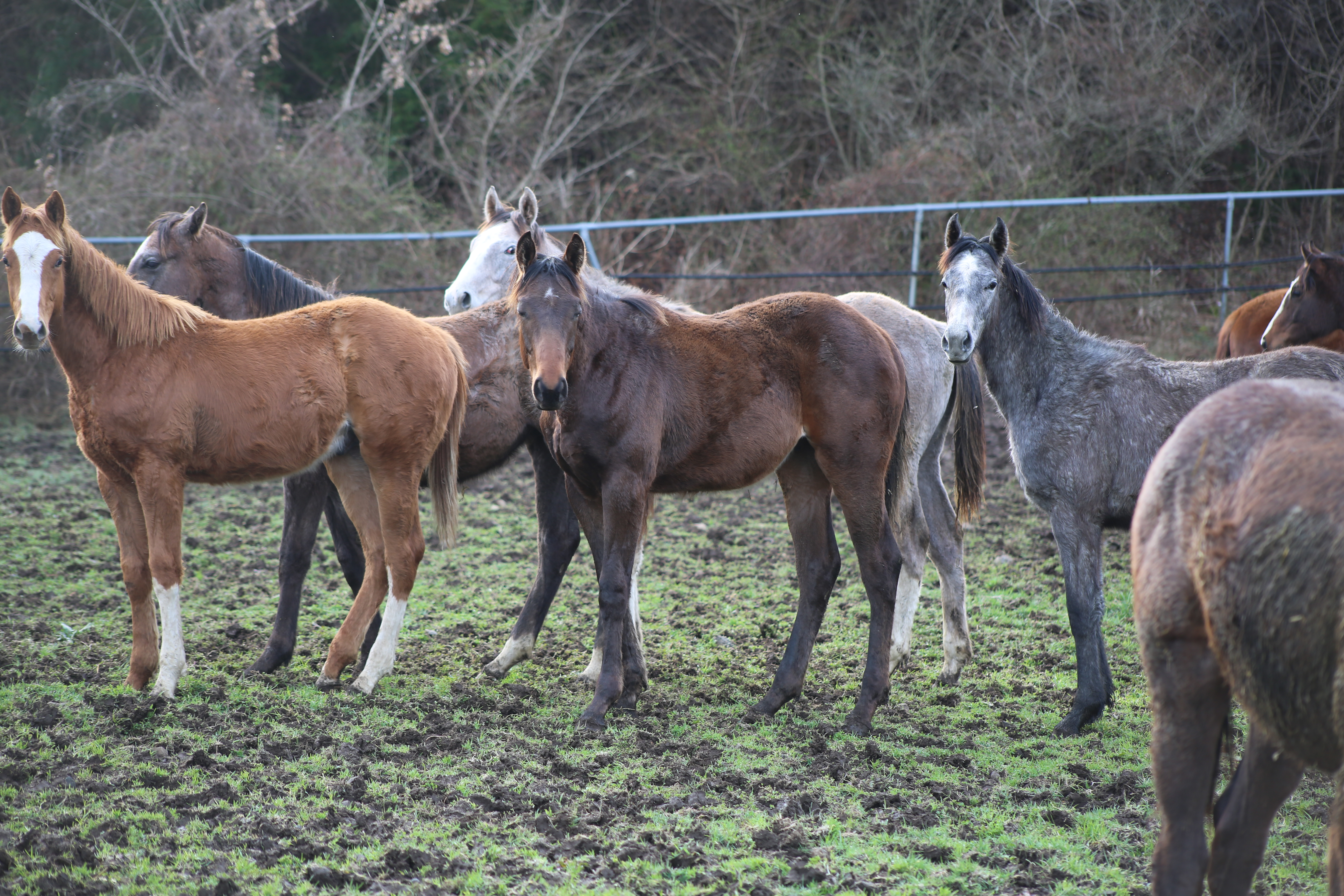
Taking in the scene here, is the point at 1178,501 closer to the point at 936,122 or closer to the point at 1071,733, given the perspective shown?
the point at 1071,733

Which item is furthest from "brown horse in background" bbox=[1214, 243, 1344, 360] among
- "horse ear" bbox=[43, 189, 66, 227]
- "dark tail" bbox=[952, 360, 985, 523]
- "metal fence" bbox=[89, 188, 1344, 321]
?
"horse ear" bbox=[43, 189, 66, 227]

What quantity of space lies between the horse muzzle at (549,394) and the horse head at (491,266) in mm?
2285

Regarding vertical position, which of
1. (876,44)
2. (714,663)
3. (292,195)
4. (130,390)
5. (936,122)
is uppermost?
(876,44)

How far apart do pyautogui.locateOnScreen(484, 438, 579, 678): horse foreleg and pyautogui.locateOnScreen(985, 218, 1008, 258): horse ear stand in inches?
86.9

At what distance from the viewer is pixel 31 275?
4.12 meters

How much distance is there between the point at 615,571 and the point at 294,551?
1.70 meters

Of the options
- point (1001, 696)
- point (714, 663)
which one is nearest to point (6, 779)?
point (714, 663)

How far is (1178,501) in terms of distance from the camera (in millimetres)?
2260

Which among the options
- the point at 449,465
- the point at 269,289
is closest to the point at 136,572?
the point at 449,465

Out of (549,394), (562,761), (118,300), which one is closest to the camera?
(562,761)

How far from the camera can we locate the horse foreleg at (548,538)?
16.5 ft

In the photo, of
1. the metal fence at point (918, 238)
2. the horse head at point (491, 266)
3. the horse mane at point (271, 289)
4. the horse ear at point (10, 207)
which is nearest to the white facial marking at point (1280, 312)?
the metal fence at point (918, 238)

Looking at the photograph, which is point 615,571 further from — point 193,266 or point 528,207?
point 193,266

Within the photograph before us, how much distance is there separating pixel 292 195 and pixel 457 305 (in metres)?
7.84
